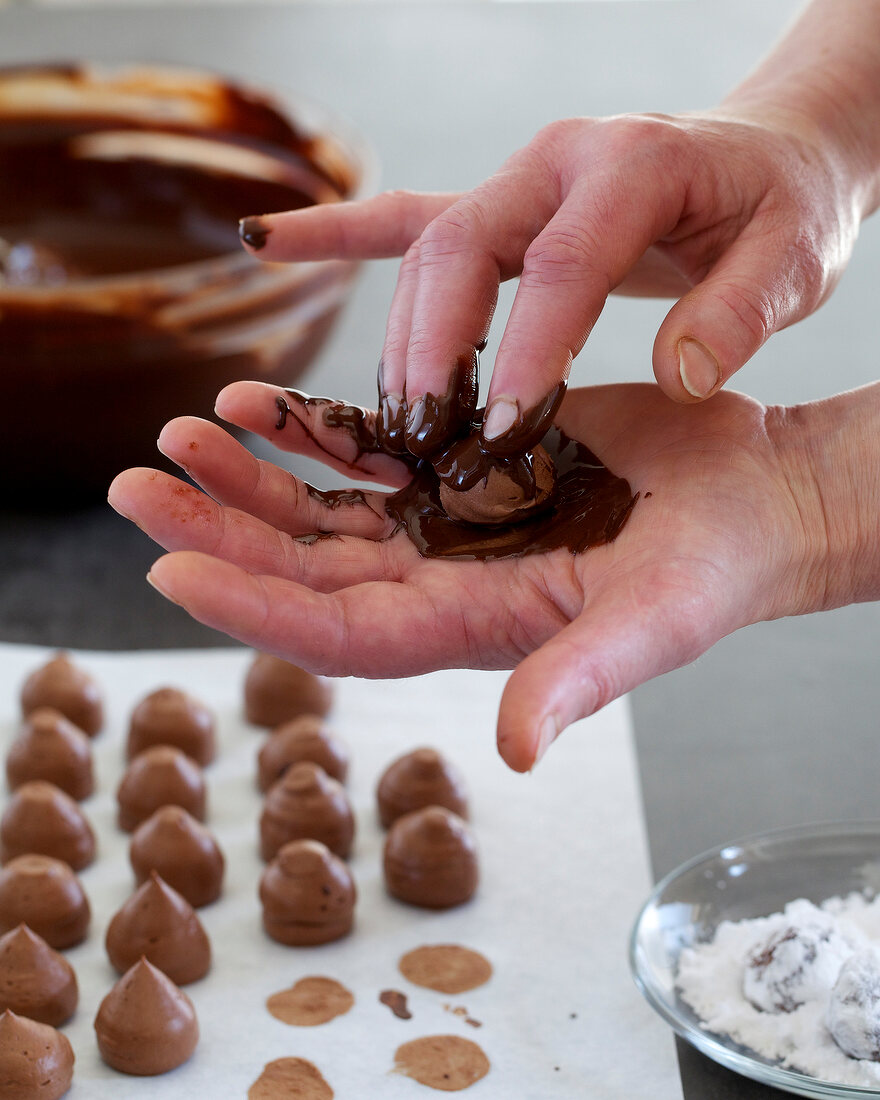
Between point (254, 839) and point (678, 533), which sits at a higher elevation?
point (678, 533)

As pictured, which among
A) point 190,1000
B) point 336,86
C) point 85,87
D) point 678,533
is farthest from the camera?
point 336,86

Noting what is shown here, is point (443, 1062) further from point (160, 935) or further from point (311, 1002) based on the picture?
point (160, 935)

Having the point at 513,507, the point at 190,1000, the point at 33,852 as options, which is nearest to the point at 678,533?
the point at 513,507

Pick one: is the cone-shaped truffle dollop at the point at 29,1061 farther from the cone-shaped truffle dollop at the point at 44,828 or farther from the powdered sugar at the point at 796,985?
the powdered sugar at the point at 796,985

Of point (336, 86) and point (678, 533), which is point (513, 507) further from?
point (336, 86)

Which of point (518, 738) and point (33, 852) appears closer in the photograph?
point (518, 738)

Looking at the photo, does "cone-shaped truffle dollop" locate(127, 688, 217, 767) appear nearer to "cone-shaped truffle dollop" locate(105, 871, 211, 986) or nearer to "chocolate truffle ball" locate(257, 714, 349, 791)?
"chocolate truffle ball" locate(257, 714, 349, 791)

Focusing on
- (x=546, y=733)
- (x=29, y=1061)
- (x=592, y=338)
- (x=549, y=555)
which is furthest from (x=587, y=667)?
(x=592, y=338)
